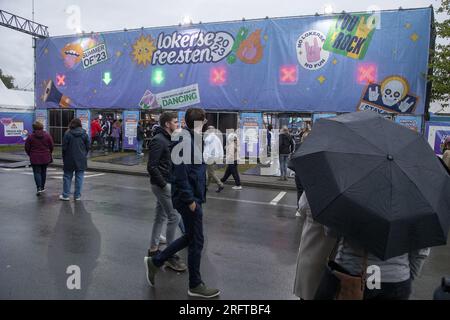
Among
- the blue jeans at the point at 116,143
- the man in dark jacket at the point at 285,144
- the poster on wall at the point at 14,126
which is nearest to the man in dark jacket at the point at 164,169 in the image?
the man in dark jacket at the point at 285,144

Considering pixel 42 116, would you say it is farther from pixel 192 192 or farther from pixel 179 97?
pixel 192 192

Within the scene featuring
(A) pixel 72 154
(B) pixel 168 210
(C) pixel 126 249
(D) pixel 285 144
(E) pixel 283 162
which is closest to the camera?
(B) pixel 168 210

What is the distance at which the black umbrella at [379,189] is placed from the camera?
1.92m

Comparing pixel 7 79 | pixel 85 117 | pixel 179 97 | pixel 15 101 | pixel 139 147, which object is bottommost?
pixel 139 147

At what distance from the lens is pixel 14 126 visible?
22641 mm

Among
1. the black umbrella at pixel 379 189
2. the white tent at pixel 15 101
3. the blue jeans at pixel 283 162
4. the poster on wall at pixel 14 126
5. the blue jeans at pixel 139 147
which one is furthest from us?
the white tent at pixel 15 101

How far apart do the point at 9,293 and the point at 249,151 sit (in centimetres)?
1370

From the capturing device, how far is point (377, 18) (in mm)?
15164

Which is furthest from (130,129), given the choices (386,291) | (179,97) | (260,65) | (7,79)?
(7,79)

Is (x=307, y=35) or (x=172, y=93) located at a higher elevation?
(x=307, y=35)

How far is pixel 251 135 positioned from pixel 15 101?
51.8ft

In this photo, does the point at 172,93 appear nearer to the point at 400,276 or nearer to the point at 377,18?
the point at 377,18

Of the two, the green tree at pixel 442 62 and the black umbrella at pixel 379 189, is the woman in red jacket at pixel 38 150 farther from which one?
the green tree at pixel 442 62
